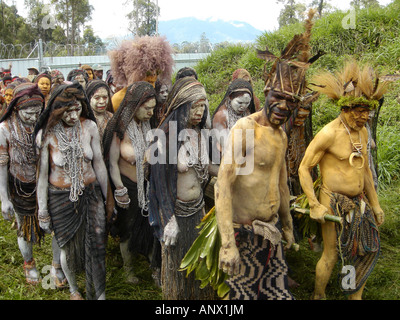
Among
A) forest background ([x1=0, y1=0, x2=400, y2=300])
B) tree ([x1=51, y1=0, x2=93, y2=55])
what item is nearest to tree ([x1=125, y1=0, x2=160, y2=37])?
tree ([x1=51, y1=0, x2=93, y2=55])

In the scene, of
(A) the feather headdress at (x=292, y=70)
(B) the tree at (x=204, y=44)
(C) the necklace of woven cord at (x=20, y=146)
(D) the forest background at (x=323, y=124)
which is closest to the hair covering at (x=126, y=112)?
(C) the necklace of woven cord at (x=20, y=146)

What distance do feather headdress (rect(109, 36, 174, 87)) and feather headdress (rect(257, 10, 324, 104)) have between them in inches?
90.1

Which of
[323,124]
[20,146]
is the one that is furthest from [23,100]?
[323,124]

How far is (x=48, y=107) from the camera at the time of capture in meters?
3.52

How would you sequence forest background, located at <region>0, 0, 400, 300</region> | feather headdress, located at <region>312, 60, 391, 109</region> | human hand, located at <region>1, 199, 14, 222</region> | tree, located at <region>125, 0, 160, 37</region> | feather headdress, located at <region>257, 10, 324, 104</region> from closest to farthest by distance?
feather headdress, located at <region>257, 10, 324, 104</region>, feather headdress, located at <region>312, 60, 391, 109</region>, human hand, located at <region>1, 199, 14, 222</region>, forest background, located at <region>0, 0, 400, 300</region>, tree, located at <region>125, 0, 160, 37</region>

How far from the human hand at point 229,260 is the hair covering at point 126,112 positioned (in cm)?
200

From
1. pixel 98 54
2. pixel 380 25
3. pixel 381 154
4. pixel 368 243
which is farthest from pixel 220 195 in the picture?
pixel 98 54

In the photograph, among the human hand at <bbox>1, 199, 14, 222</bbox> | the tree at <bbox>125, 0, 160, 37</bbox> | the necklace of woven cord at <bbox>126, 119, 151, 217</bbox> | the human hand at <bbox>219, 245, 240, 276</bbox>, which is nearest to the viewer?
the human hand at <bbox>219, 245, 240, 276</bbox>

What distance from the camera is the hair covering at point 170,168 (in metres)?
3.37

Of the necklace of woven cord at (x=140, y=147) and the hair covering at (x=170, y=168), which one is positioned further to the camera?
the necklace of woven cord at (x=140, y=147)

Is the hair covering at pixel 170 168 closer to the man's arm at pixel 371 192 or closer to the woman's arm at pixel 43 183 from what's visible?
the woman's arm at pixel 43 183

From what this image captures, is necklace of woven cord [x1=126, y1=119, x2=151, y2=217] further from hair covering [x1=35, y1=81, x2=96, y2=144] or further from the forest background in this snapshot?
the forest background

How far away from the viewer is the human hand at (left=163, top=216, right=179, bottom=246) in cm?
327

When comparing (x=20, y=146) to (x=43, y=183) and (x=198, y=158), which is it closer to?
(x=43, y=183)
